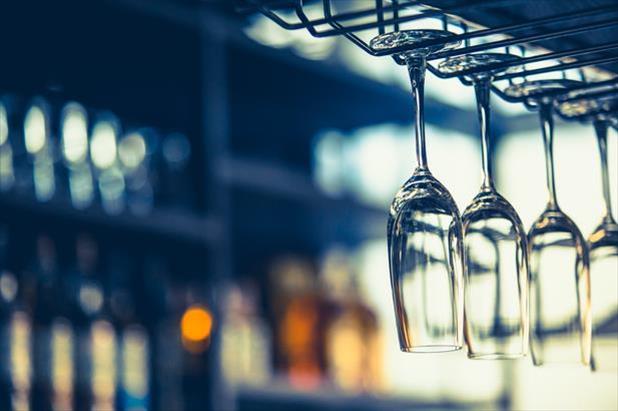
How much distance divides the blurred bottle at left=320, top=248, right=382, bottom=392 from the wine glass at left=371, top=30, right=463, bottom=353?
1.80 metres

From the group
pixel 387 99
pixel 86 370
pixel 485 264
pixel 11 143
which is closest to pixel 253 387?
pixel 86 370

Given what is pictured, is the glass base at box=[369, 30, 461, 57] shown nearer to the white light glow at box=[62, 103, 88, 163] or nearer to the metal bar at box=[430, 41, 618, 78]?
the metal bar at box=[430, 41, 618, 78]

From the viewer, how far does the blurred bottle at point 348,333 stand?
243 cm

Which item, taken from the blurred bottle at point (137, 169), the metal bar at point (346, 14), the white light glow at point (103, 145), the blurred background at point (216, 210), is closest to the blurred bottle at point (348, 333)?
the blurred background at point (216, 210)

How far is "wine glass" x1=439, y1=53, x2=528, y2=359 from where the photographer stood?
24.6 inches

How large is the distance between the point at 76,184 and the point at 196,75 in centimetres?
37

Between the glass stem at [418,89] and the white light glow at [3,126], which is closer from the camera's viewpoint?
the glass stem at [418,89]

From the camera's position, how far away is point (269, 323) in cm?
239

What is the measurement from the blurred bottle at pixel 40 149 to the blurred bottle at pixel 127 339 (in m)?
0.20

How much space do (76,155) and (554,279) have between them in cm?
127

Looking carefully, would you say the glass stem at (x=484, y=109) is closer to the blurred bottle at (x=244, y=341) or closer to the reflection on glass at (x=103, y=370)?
the reflection on glass at (x=103, y=370)

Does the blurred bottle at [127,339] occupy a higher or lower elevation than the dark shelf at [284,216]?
lower

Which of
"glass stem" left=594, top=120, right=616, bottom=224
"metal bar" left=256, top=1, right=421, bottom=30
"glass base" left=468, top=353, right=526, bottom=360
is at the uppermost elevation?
"metal bar" left=256, top=1, right=421, bottom=30

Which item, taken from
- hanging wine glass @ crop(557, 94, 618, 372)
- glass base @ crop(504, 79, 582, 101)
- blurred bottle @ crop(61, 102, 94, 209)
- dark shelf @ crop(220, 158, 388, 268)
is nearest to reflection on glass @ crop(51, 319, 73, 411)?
blurred bottle @ crop(61, 102, 94, 209)
